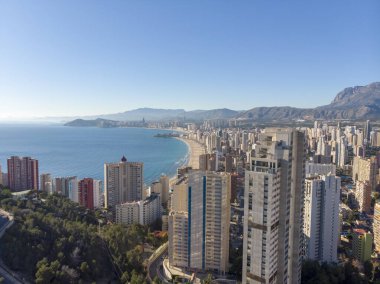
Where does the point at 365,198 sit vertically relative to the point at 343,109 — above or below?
below

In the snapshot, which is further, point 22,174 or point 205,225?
point 22,174

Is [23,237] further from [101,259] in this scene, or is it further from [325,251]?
[325,251]

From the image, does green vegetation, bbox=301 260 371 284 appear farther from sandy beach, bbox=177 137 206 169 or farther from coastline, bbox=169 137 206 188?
sandy beach, bbox=177 137 206 169

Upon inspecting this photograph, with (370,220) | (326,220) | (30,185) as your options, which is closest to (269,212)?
(326,220)

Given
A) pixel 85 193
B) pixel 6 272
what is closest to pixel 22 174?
pixel 85 193

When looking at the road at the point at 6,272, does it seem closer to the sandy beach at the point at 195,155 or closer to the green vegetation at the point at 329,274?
the green vegetation at the point at 329,274

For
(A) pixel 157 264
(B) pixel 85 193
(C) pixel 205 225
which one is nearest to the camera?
(C) pixel 205 225

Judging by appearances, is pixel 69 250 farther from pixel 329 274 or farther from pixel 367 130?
pixel 367 130
